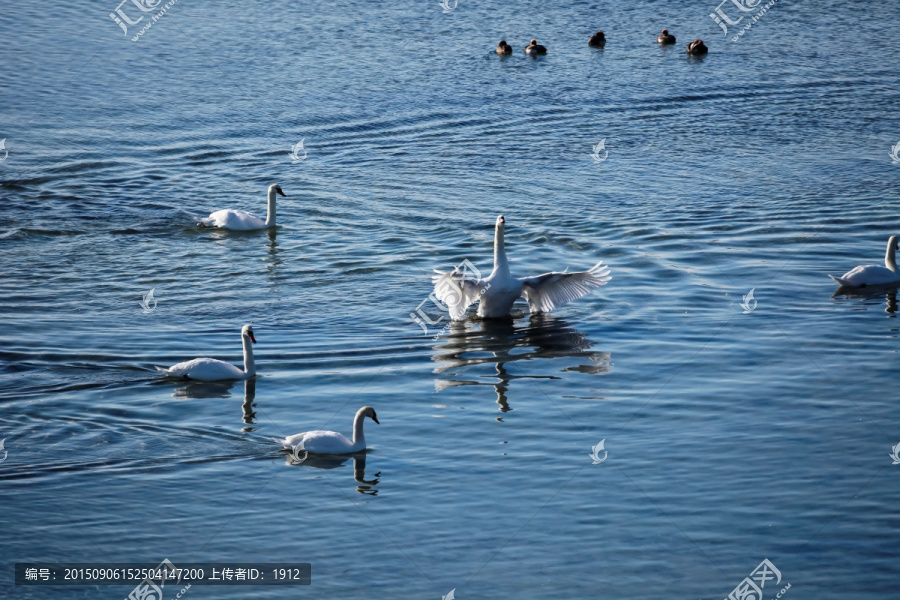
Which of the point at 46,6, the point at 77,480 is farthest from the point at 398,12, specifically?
the point at 77,480

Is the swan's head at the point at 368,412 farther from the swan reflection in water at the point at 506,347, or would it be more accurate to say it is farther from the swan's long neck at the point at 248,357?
the swan's long neck at the point at 248,357

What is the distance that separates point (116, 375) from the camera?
1526cm

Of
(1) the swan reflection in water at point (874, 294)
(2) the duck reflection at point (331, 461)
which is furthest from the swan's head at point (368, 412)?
(1) the swan reflection in water at point (874, 294)

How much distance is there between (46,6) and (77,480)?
31.1 metres

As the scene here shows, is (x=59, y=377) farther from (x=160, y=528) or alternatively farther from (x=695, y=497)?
(x=695, y=497)

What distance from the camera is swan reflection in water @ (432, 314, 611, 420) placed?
51.8 ft

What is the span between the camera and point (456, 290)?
1748 centimetres

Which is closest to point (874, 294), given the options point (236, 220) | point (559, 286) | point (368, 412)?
point (559, 286)

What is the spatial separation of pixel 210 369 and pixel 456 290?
4377 mm
